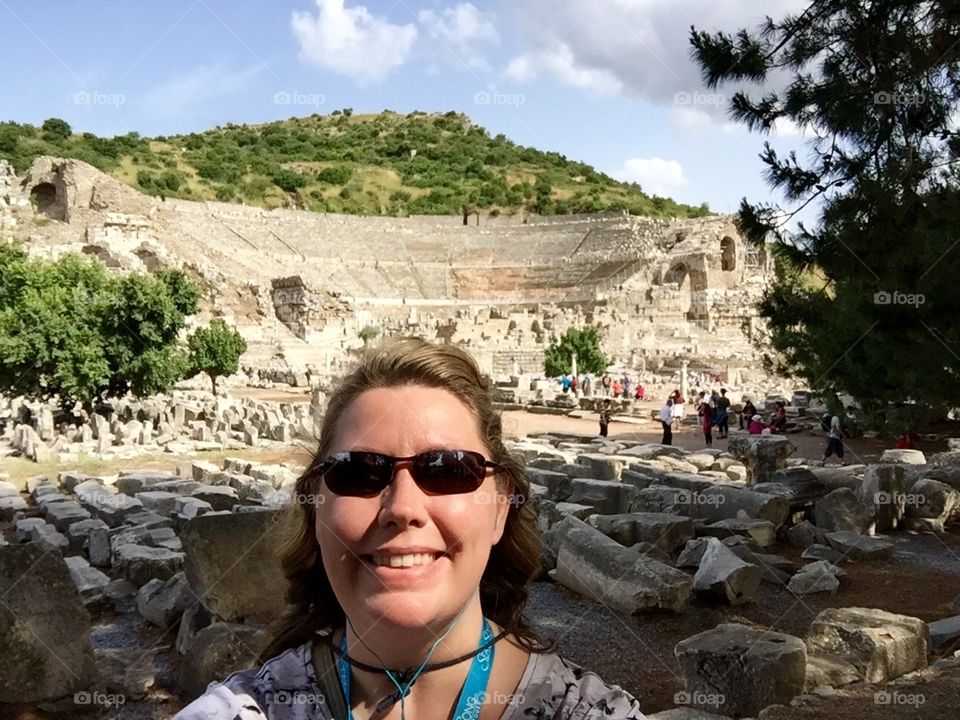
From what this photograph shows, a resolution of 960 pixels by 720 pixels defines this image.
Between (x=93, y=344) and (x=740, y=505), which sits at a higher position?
(x=93, y=344)

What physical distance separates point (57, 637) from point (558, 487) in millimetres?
6411

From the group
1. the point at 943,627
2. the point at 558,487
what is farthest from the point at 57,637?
the point at 558,487

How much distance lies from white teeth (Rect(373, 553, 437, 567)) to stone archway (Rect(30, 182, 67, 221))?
52.4m

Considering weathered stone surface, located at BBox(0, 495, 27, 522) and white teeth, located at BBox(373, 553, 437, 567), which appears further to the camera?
weathered stone surface, located at BBox(0, 495, 27, 522)

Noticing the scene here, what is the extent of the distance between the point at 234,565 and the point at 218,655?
90 centimetres

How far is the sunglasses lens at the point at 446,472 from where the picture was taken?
1.53 meters

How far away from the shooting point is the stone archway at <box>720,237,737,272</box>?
52469mm

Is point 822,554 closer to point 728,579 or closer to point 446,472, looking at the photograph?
point 728,579

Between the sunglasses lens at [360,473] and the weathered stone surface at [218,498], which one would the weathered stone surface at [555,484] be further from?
the sunglasses lens at [360,473]

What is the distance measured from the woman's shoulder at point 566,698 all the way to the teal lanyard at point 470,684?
74 mm

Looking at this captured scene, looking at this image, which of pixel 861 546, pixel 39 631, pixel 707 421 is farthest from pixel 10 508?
pixel 707 421

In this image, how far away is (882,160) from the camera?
6828 millimetres

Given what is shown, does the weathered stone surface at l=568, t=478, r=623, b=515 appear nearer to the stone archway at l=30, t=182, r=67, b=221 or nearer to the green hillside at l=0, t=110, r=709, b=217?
the stone archway at l=30, t=182, r=67, b=221

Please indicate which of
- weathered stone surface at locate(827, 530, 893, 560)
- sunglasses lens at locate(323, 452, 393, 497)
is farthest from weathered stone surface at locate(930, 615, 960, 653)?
sunglasses lens at locate(323, 452, 393, 497)
